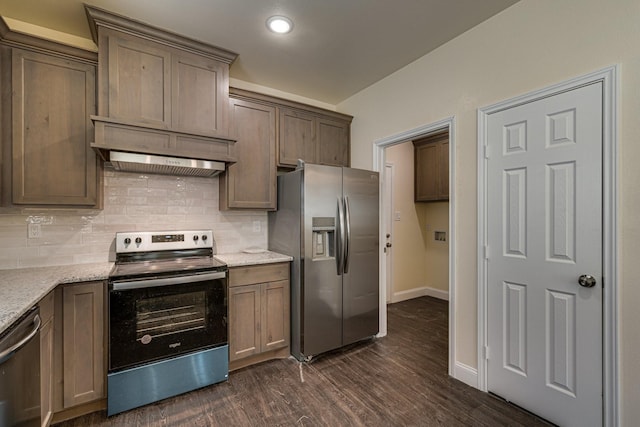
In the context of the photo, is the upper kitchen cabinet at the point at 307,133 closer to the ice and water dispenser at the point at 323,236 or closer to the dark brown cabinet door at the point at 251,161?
the dark brown cabinet door at the point at 251,161

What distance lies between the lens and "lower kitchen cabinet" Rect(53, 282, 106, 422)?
1845 millimetres

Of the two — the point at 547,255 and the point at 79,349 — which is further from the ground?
the point at 547,255

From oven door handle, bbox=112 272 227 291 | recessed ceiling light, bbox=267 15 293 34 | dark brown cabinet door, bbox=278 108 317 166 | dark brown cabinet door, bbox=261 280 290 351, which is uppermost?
recessed ceiling light, bbox=267 15 293 34

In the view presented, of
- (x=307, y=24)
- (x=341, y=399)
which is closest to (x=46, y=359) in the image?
(x=341, y=399)

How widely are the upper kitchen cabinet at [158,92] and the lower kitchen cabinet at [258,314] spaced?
1072mm

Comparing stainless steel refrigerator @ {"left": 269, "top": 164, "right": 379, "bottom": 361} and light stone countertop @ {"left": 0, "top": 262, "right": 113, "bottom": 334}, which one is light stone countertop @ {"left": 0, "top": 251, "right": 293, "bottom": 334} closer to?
light stone countertop @ {"left": 0, "top": 262, "right": 113, "bottom": 334}

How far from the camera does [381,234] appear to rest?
3217 mm

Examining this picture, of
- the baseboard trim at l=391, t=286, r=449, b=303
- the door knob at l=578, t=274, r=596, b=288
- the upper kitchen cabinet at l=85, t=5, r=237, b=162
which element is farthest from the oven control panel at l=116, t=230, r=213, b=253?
the baseboard trim at l=391, t=286, r=449, b=303

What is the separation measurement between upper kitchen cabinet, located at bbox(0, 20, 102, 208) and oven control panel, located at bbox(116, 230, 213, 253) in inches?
14.3

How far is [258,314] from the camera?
2584 millimetres

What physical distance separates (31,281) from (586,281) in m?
3.38

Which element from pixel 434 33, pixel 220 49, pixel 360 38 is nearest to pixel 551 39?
pixel 434 33

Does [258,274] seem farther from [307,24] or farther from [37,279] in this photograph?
[307,24]

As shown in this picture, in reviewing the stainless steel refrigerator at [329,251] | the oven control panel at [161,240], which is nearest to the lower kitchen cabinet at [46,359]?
the oven control panel at [161,240]
